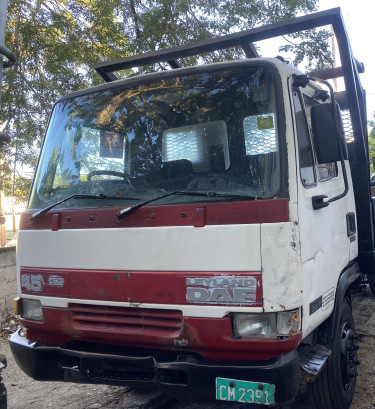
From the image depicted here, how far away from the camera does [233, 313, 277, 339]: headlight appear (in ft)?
8.77

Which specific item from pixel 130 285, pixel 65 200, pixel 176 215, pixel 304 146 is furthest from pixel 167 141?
pixel 130 285

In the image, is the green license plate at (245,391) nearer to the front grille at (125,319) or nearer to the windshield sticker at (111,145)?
the front grille at (125,319)

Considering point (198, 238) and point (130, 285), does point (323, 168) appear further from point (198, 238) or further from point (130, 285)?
point (130, 285)

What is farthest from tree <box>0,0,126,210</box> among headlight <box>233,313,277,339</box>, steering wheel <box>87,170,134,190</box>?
headlight <box>233,313,277,339</box>

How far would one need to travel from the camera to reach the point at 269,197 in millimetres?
2764

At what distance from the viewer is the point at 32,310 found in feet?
11.1

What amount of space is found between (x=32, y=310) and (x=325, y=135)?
235 cm

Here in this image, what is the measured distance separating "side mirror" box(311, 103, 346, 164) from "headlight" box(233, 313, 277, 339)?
1150 millimetres

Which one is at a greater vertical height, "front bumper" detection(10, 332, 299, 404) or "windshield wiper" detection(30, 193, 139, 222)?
"windshield wiper" detection(30, 193, 139, 222)

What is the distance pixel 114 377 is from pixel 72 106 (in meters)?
2.02

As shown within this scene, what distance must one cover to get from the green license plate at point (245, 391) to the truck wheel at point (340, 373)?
0.74 m

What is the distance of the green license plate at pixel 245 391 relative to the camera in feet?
8.76

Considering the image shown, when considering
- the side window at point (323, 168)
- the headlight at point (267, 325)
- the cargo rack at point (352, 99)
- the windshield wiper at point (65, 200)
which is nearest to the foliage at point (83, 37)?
the cargo rack at point (352, 99)

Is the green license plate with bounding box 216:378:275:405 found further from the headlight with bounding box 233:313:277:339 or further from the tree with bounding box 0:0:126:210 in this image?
the tree with bounding box 0:0:126:210
